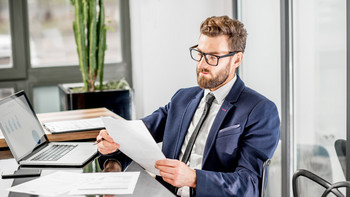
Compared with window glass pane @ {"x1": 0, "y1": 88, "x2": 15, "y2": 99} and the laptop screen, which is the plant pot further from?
the laptop screen

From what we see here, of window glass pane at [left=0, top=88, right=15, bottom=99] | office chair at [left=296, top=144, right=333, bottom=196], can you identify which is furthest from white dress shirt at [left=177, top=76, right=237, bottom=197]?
window glass pane at [left=0, top=88, right=15, bottom=99]

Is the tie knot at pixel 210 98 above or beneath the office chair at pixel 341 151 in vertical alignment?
above

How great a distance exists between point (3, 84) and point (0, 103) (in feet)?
7.93

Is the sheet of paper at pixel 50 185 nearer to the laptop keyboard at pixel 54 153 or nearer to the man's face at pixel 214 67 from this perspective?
the laptop keyboard at pixel 54 153

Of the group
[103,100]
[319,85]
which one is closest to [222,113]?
[319,85]

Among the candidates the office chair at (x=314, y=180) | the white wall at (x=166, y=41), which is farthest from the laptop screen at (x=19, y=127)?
the white wall at (x=166, y=41)

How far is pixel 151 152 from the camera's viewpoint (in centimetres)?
155

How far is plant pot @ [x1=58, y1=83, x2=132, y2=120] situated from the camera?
3.62 m

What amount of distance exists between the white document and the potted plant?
6.80 feet

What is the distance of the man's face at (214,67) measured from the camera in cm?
179

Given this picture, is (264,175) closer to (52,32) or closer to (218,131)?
(218,131)

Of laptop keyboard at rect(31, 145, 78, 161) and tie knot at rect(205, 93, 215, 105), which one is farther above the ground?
tie knot at rect(205, 93, 215, 105)

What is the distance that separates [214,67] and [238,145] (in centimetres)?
31

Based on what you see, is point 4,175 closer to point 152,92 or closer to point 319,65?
point 319,65
